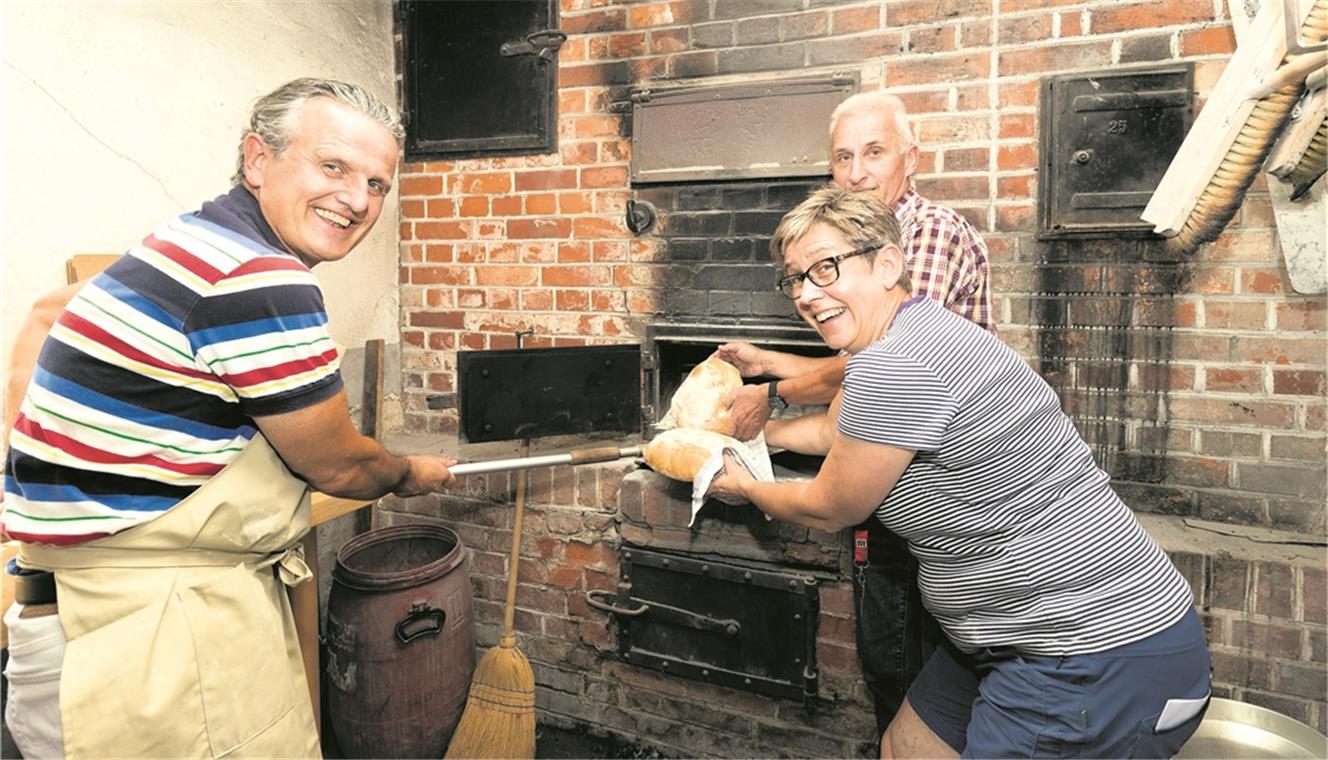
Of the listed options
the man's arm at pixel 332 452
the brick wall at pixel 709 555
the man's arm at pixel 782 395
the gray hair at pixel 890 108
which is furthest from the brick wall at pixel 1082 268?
the man's arm at pixel 332 452

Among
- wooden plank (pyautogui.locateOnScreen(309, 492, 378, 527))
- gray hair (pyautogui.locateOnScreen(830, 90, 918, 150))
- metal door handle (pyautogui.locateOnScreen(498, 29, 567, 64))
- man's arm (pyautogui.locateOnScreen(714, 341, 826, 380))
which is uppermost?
metal door handle (pyautogui.locateOnScreen(498, 29, 567, 64))

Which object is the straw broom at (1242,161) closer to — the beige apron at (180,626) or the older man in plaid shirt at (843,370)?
the older man in plaid shirt at (843,370)

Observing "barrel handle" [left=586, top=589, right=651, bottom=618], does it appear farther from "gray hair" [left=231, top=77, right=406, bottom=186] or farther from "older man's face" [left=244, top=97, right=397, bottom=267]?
"gray hair" [left=231, top=77, right=406, bottom=186]

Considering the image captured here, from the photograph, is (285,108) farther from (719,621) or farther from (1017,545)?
(719,621)

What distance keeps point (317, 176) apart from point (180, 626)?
2.69 feet

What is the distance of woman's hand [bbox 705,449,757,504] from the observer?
1.90 m

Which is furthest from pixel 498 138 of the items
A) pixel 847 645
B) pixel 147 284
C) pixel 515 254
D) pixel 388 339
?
pixel 847 645

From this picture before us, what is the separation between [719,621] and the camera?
2432 millimetres

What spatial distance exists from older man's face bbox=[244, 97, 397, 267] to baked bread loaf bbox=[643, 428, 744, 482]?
3.27ft

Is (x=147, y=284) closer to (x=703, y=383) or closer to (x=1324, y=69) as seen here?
(x=703, y=383)

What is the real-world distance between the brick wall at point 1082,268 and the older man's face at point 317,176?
0.96 meters

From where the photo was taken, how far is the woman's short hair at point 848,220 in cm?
152

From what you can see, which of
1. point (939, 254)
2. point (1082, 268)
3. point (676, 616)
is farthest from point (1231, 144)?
point (676, 616)

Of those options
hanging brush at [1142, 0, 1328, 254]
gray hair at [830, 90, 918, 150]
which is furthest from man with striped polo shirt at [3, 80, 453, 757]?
hanging brush at [1142, 0, 1328, 254]
